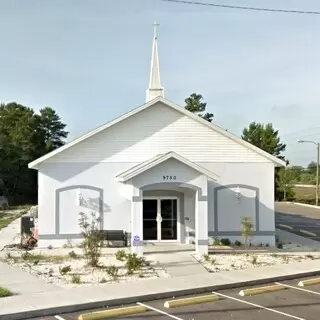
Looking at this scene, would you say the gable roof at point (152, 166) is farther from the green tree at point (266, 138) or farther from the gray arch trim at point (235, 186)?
the green tree at point (266, 138)

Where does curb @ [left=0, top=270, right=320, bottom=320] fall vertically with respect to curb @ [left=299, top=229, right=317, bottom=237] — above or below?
below

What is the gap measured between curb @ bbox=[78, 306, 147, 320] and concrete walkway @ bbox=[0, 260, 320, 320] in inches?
24.6

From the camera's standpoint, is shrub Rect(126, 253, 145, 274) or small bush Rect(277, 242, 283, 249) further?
small bush Rect(277, 242, 283, 249)

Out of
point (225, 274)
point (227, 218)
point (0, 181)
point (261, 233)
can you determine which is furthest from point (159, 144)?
point (0, 181)

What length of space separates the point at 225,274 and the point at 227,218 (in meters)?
7.67

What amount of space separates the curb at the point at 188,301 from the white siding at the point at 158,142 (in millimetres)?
10958

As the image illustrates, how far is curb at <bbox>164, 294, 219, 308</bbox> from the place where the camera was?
11414 mm

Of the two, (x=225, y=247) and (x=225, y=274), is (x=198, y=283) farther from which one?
(x=225, y=247)

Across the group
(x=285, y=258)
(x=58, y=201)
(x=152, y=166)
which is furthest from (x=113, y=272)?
(x=58, y=201)

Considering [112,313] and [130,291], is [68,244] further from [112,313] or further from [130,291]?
[112,313]

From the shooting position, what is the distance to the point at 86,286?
13219 mm

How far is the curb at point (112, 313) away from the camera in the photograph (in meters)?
10.2

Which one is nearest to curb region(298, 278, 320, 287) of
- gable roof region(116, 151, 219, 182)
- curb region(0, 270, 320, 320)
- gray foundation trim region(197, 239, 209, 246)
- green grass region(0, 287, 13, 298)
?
curb region(0, 270, 320, 320)

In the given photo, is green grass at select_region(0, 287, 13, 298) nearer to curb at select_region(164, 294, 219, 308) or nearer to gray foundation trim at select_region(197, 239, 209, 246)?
curb at select_region(164, 294, 219, 308)
